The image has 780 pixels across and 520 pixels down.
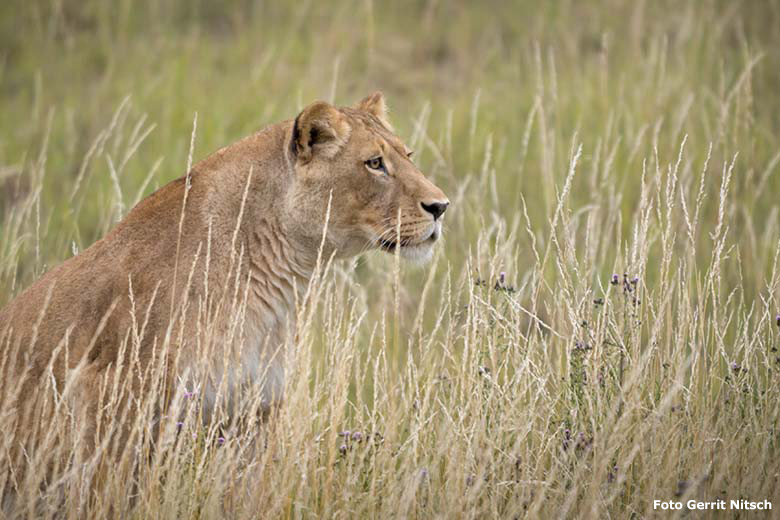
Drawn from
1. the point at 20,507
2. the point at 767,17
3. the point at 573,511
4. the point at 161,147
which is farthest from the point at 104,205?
the point at 767,17

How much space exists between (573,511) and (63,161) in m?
6.53

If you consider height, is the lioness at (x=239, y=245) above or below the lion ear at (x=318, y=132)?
below

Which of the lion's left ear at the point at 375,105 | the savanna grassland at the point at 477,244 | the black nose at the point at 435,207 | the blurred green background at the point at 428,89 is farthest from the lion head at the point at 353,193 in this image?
the blurred green background at the point at 428,89

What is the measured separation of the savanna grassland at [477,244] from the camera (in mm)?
4133

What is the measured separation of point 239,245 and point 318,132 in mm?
632

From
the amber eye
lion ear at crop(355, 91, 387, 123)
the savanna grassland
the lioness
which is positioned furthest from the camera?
lion ear at crop(355, 91, 387, 123)

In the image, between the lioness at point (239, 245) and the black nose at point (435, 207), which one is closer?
the lioness at point (239, 245)

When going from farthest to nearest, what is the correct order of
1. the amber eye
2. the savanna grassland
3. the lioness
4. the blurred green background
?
1. the blurred green background
2. the amber eye
3. the lioness
4. the savanna grassland

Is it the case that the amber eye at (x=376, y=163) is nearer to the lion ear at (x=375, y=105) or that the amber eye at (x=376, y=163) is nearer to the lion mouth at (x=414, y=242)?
the lion mouth at (x=414, y=242)

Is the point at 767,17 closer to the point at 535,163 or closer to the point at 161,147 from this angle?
the point at 535,163

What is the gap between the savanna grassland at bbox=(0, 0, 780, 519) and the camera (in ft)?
13.6

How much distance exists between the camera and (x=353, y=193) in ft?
16.9

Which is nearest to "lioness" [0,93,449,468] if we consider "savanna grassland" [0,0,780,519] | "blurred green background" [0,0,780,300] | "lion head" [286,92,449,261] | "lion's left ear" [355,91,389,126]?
"lion head" [286,92,449,261]

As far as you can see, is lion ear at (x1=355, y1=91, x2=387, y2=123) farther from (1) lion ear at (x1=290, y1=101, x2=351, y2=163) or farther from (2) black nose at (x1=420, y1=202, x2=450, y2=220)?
(2) black nose at (x1=420, y1=202, x2=450, y2=220)
